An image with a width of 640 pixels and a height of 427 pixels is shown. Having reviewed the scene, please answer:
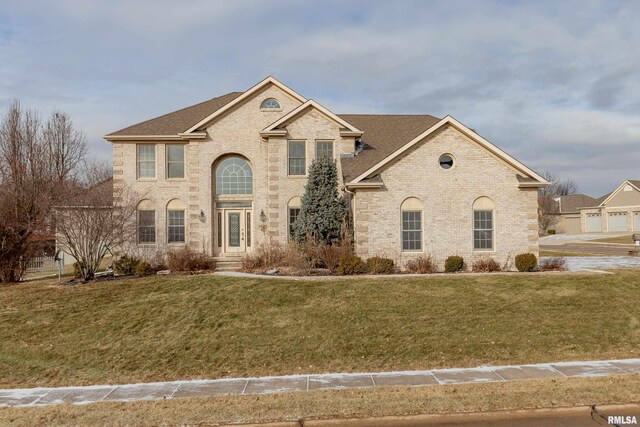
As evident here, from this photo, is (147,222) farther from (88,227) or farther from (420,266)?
(420,266)

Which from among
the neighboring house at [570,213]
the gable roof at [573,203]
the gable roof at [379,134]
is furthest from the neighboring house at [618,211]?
Answer: the gable roof at [379,134]

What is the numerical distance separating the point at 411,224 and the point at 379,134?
334 inches

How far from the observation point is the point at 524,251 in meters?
20.3

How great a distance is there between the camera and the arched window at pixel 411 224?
20281 mm

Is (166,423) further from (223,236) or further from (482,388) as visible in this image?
(223,236)

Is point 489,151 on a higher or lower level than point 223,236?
higher

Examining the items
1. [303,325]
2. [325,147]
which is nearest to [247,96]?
[325,147]

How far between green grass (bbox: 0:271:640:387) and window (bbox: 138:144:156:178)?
8.74m

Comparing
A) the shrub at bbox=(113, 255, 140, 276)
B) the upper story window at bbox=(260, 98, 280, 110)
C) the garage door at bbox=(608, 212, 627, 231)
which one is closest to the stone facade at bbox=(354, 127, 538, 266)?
the upper story window at bbox=(260, 98, 280, 110)

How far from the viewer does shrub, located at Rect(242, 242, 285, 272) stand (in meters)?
20.1

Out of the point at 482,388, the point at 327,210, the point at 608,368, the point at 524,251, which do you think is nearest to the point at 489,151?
the point at 524,251

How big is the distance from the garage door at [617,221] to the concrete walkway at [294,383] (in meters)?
53.8

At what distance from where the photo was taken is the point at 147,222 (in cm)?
2512

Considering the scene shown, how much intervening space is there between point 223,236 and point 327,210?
23.0ft
